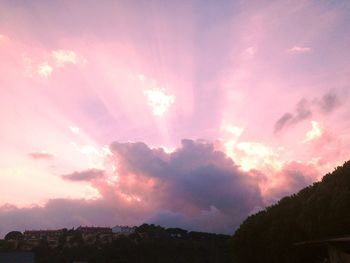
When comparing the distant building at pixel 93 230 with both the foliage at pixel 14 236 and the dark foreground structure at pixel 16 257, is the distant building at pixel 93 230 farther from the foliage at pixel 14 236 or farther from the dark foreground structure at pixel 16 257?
the dark foreground structure at pixel 16 257

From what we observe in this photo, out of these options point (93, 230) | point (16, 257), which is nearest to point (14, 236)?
point (93, 230)

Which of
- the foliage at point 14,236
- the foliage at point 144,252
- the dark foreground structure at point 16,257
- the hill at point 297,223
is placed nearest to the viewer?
the hill at point 297,223

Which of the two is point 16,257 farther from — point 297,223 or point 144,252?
point 297,223

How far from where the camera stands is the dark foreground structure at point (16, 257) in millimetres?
83100

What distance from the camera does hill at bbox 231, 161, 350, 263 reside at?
33.1 m

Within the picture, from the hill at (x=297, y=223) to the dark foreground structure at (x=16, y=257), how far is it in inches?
1940

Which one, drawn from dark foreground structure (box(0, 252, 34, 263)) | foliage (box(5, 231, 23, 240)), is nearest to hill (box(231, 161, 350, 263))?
dark foreground structure (box(0, 252, 34, 263))

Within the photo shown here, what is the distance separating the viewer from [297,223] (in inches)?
1547

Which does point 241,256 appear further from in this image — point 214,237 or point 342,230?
point 214,237

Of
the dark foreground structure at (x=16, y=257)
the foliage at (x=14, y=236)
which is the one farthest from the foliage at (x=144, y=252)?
the foliage at (x=14, y=236)

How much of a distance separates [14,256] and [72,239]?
69280 mm

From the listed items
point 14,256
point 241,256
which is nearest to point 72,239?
point 14,256

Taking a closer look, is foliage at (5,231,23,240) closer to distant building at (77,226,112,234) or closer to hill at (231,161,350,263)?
distant building at (77,226,112,234)

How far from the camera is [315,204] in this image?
3541 centimetres
